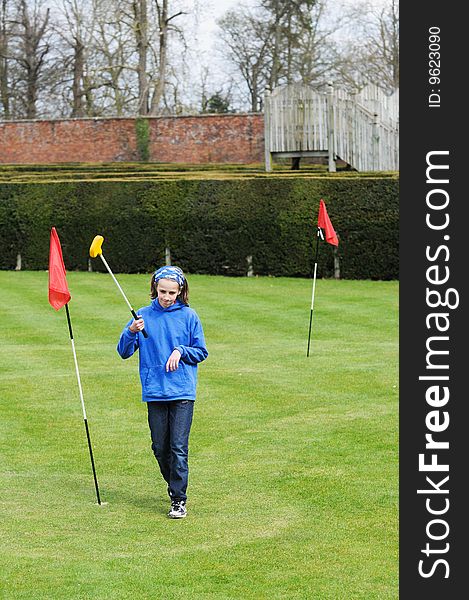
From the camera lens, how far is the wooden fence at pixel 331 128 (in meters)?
31.2

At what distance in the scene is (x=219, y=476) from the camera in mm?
9547

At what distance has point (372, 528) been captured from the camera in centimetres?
788

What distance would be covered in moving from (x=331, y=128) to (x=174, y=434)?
24229 millimetres

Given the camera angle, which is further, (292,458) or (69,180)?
(69,180)

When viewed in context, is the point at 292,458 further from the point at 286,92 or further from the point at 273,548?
the point at 286,92

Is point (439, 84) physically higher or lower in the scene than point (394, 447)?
higher

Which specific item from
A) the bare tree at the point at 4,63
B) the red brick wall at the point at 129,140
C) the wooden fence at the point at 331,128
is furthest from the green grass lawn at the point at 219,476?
the bare tree at the point at 4,63

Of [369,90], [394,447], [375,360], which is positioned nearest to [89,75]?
[369,90]

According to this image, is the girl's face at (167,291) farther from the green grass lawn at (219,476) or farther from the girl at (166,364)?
the green grass lawn at (219,476)

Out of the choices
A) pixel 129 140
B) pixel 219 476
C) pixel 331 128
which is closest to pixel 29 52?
pixel 129 140

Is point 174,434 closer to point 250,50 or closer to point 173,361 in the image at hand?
point 173,361

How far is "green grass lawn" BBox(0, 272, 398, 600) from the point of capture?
274 inches

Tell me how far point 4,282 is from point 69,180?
489 centimetres

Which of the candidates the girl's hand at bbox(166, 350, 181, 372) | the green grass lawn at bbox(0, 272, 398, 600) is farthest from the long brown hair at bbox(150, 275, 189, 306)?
the green grass lawn at bbox(0, 272, 398, 600)
